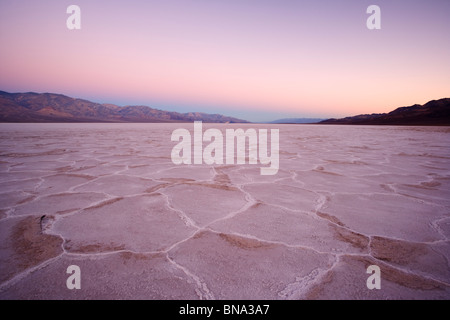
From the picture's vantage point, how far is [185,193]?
160 centimetres

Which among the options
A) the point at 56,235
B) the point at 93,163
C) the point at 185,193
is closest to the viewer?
the point at 56,235

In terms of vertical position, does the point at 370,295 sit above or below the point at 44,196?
below

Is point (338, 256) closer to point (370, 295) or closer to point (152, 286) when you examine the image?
point (370, 295)

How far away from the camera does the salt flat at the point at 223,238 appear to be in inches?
27.9

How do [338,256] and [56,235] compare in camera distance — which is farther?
[56,235]

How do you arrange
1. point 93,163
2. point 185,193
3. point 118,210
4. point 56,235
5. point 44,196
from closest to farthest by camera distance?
point 56,235, point 118,210, point 44,196, point 185,193, point 93,163

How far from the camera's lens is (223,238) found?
0.99m

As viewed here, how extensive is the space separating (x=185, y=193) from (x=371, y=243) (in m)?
1.17

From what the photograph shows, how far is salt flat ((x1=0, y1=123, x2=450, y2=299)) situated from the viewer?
71cm
